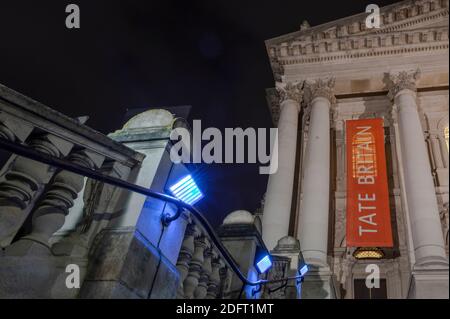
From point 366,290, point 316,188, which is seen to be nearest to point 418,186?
point 316,188

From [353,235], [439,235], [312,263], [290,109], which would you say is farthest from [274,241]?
A: [290,109]

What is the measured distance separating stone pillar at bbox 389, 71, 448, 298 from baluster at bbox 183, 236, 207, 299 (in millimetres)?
11831

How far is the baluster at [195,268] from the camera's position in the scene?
4984mm

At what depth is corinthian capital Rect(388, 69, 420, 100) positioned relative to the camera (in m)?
23.0

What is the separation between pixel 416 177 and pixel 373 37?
9290 mm

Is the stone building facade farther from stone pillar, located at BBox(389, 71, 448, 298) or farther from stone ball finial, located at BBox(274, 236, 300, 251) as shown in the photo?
stone ball finial, located at BBox(274, 236, 300, 251)

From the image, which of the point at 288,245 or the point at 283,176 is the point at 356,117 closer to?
the point at 283,176

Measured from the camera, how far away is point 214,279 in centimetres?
Result: 557

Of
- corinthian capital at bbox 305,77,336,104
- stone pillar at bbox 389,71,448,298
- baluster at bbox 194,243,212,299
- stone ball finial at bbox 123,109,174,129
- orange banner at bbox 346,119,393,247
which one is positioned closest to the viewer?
stone ball finial at bbox 123,109,174,129

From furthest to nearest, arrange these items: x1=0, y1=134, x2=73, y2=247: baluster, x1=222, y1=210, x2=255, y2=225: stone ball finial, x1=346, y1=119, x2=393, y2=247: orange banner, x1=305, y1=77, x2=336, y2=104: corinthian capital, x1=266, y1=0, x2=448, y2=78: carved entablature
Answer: x1=305, y1=77, x2=336, y2=104: corinthian capital, x1=266, y1=0, x2=448, y2=78: carved entablature, x1=346, y1=119, x2=393, y2=247: orange banner, x1=222, y1=210, x2=255, y2=225: stone ball finial, x1=0, y1=134, x2=73, y2=247: baluster

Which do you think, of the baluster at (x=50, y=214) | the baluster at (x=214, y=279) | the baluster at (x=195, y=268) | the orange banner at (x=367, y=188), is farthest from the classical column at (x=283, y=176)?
the baluster at (x=50, y=214)

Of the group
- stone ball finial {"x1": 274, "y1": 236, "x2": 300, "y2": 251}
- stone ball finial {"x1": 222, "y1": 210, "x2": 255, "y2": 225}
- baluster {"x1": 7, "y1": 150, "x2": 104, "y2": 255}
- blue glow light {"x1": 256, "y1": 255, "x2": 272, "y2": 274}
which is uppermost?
stone ball finial {"x1": 274, "y1": 236, "x2": 300, "y2": 251}

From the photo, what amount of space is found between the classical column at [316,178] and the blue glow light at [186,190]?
14.2m

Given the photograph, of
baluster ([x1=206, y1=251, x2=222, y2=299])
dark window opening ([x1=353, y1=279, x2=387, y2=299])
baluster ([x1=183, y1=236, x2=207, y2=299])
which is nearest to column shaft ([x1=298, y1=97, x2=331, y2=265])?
dark window opening ([x1=353, y1=279, x2=387, y2=299])
